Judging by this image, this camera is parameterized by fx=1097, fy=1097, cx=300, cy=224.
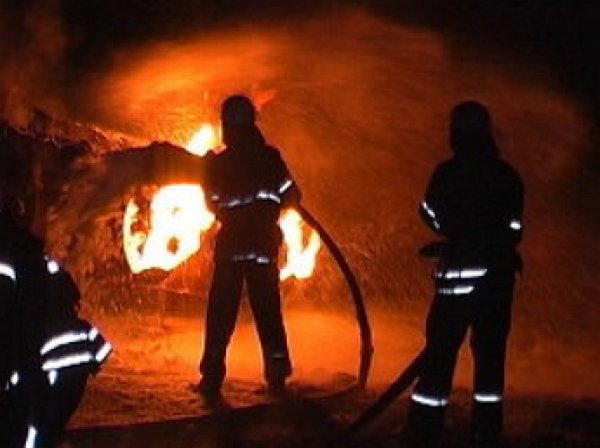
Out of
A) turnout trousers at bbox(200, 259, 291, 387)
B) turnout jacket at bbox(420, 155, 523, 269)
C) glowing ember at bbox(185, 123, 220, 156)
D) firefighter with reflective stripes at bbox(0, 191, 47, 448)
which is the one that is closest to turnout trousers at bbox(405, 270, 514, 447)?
turnout jacket at bbox(420, 155, 523, 269)

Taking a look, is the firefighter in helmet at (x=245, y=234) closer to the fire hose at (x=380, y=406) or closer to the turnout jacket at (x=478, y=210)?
the fire hose at (x=380, y=406)

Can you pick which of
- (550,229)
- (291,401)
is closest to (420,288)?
(550,229)

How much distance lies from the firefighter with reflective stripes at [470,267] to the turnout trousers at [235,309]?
4.80 ft

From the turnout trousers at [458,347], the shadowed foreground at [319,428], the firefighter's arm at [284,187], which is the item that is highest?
the firefighter's arm at [284,187]

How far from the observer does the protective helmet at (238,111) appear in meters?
7.45

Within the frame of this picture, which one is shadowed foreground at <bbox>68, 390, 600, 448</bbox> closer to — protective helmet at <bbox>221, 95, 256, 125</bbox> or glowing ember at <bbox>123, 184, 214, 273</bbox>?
protective helmet at <bbox>221, 95, 256, 125</bbox>

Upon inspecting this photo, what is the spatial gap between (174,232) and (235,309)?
1825 millimetres

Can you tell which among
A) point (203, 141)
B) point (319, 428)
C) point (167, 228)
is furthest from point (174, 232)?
point (319, 428)

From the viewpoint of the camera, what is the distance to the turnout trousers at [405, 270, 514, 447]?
660cm

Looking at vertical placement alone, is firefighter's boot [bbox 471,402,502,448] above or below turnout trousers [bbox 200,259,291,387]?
below

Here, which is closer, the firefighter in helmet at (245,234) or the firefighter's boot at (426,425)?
the firefighter's boot at (426,425)

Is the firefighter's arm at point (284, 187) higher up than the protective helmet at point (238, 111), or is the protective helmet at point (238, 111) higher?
the protective helmet at point (238, 111)

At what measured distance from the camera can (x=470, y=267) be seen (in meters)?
6.60

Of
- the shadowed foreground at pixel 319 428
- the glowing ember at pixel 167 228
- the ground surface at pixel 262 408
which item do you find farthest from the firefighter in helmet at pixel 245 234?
the glowing ember at pixel 167 228
